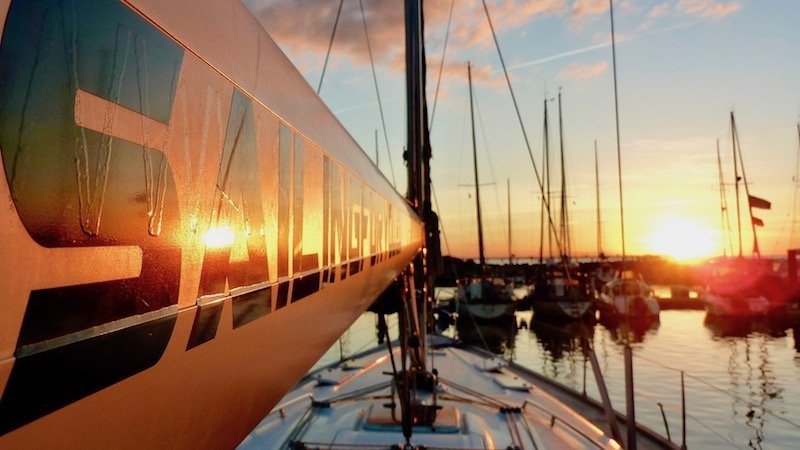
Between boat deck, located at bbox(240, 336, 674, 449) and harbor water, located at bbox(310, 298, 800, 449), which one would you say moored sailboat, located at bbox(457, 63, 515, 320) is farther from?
boat deck, located at bbox(240, 336, 674, 449)

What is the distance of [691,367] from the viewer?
2930 cm

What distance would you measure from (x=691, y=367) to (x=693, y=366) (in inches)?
10.7

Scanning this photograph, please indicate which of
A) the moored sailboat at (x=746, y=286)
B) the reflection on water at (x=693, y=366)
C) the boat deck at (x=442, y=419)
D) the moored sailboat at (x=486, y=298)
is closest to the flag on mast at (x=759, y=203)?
the moored sailboat at (x=746, y=286)

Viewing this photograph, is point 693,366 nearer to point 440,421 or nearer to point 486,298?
point 486,298

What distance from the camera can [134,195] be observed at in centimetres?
98

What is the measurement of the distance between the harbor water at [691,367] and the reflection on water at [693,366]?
0.14ft

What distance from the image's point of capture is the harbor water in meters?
18.2

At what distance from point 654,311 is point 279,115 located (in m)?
46.9

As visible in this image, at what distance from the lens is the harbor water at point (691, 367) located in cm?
1822

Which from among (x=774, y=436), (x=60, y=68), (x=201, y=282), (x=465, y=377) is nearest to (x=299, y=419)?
(x=465, y=377)

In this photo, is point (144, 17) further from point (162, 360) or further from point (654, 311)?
point (654, 311)

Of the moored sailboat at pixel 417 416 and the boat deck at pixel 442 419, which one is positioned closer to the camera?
the moored sailboat at pixel 417 416

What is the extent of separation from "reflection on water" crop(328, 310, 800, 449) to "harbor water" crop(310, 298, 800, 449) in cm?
4

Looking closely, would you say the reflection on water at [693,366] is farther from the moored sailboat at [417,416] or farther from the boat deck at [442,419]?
the moored sailboat at [417,416]
